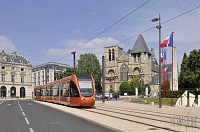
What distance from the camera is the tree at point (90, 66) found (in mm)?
79500

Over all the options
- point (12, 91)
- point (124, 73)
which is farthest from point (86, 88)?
point (124, 73)

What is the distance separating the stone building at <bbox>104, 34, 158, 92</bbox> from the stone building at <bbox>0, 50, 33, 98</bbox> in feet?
118

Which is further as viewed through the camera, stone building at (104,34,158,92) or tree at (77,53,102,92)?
stone building at (104,34,158,92)

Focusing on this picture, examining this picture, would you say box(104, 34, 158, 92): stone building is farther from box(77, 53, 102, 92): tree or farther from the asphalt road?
the asphalt road

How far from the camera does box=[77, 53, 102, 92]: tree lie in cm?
7950

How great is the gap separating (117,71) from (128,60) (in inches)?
274

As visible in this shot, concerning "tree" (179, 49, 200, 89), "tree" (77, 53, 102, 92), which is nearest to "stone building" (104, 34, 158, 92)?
"tree" (77, 53, 102, 92)

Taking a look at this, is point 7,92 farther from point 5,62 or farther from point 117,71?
point 117,71

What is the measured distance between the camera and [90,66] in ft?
266

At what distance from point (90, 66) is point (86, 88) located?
190ft

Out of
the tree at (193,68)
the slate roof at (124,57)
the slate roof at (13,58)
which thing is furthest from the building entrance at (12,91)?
the tree at (193,68)

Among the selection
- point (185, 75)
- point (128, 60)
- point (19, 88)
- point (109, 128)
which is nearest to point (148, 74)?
point (128, 60)

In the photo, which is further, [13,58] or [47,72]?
[47,72]

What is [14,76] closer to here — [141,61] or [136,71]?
[136,71]
